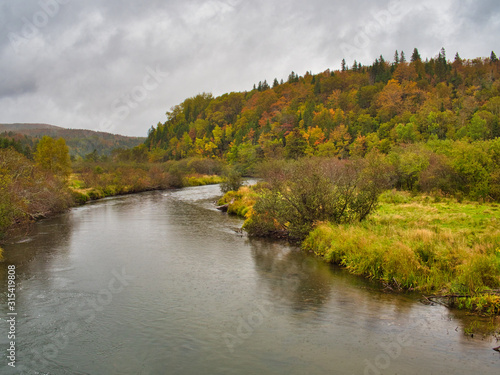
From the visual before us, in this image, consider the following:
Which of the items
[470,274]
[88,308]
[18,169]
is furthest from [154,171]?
[470,274]

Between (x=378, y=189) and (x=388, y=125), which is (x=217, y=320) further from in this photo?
(x=388, y=125)

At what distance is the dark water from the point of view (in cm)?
983

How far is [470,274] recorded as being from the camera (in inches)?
530

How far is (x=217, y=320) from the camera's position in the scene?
496 inches

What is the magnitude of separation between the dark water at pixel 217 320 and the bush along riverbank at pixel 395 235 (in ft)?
3.59

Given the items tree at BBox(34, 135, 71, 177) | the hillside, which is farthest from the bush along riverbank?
the hillside

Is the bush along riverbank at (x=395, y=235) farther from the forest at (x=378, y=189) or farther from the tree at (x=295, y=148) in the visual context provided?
the tree at (x=295, y=148)

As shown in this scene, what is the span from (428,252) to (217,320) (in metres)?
10.2

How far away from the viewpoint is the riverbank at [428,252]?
13227 mm

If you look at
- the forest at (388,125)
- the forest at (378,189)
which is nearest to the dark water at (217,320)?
the forest at (378,189)

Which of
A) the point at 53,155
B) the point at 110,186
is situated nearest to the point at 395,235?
the point at 110,186

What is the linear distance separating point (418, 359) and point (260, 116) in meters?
162

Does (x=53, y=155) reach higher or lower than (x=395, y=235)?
higher

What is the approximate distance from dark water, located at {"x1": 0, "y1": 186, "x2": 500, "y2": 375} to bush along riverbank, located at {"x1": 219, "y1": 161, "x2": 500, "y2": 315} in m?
1.10
